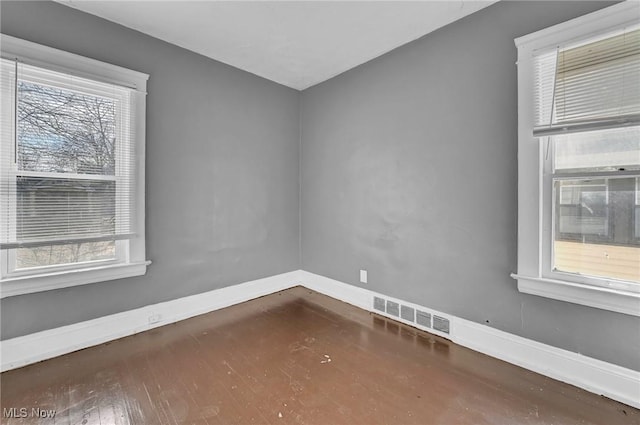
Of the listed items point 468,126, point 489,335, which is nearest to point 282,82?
point 468,126

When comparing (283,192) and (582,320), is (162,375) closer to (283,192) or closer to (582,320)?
(283,192)

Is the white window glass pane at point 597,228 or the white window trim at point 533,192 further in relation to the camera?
the white window trim at point 533,192

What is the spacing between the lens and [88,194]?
2256 millimetres

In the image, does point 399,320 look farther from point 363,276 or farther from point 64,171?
point 64,171

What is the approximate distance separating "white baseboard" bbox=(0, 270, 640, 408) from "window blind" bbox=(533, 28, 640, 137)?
1505 millimetres

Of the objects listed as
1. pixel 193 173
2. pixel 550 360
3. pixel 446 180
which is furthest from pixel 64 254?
pixel 550 360

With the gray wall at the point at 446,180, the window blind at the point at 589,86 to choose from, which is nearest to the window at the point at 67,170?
the gray wall at the point at 446,180

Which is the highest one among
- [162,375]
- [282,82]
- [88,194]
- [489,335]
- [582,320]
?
[282,82]

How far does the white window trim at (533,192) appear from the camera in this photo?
69.7 inches

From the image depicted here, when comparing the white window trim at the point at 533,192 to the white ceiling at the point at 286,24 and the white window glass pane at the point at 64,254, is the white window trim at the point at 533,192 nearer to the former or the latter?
the white ceiling at the point at 286,24

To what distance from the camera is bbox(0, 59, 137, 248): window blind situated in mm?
1936

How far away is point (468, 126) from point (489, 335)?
5.53ft

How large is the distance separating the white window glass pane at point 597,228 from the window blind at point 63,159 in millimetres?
3401

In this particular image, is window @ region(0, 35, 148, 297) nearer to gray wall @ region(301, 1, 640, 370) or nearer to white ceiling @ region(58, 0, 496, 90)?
white ceiling @ region(58, 0, 496, 90)
